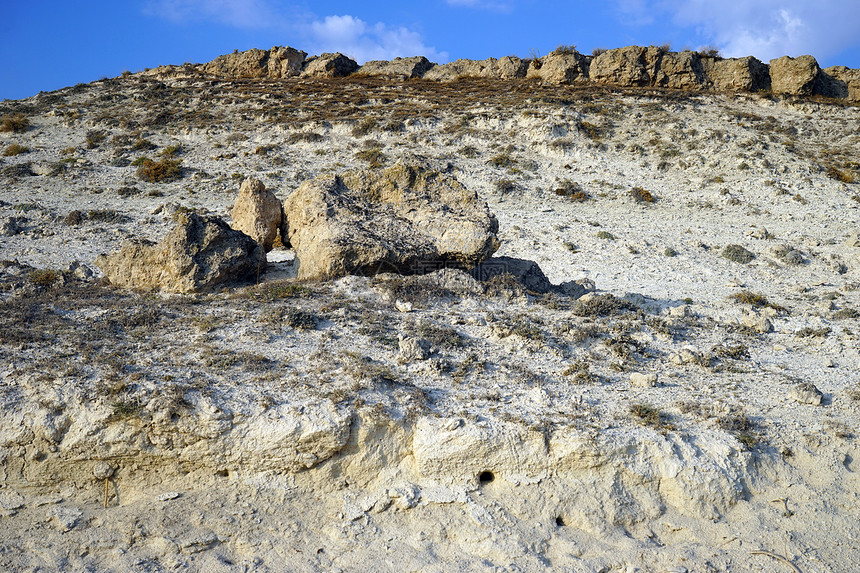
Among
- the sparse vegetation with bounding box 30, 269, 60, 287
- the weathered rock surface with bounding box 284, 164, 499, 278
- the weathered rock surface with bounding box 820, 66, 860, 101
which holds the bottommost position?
the sparse vegetation with bounding box 30, 269, 60, 287

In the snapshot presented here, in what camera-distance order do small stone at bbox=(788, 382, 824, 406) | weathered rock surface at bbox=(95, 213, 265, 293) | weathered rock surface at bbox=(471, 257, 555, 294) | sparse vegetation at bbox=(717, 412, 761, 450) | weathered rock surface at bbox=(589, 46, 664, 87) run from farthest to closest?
weathered rock surface at bbox=(589, 46, 664, 87) < weathered rock surface at bbox=(471, 257, 555, 294) < weathered rock surface at bbox=(95, 213, 265, 293) < small stone at bbox=(788, 382, 824, 406) < sparse vegetation at bbox=(717, 412, 761, 450)

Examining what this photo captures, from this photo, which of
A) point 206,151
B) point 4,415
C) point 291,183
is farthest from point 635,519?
point 206,151

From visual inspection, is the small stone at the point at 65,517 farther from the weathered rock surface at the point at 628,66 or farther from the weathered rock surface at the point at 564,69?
the weathered rock surface at the point at 628,66

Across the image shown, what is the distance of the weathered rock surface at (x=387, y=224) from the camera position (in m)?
10.1

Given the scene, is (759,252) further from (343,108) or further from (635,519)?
(343,108)

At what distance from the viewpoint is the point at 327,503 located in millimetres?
6164

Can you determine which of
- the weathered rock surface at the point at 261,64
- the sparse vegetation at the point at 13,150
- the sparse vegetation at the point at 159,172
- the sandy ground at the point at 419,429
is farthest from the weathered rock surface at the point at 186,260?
the weathered rock surface at the point at 261,64

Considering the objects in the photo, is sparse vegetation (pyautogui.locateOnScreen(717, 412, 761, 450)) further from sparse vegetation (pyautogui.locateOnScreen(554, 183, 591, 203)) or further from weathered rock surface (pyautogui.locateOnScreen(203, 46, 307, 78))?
weathered rock surface (pyautogui.locateOnScreen(203, 46, 307, 78))

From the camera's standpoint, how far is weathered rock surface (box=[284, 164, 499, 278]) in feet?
33.1

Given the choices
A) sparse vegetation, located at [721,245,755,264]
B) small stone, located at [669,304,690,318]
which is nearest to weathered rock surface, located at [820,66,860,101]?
sparse vegetation, located at [721,245,755,264]

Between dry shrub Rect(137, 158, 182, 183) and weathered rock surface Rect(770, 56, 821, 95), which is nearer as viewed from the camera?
dry shrub Rect(137, 158, 182, 183)

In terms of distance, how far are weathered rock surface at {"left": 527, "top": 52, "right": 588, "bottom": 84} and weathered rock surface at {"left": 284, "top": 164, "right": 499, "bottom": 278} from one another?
2728 centimetres

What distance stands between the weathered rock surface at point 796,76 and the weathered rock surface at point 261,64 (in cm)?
2826

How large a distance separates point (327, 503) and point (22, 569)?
8.69 feet
